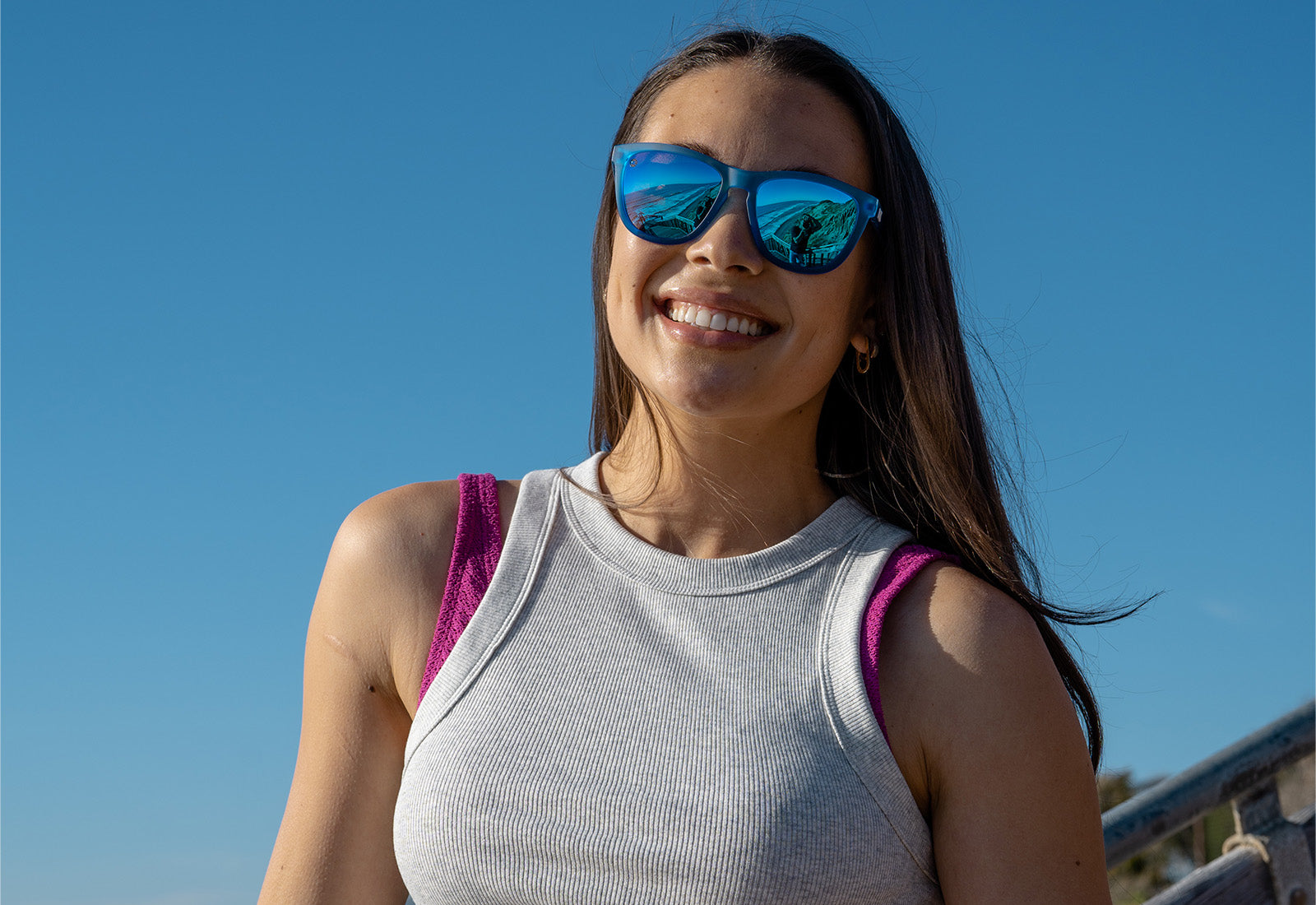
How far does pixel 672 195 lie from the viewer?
7.25ft

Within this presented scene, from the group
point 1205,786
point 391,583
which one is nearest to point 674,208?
point 391,583

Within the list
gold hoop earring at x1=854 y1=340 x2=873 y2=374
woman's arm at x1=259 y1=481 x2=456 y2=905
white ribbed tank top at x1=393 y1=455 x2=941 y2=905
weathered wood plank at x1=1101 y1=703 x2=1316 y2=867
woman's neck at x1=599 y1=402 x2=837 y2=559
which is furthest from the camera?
weathered wood plank at x1=1101 y1=703 x2=1316 y2=867

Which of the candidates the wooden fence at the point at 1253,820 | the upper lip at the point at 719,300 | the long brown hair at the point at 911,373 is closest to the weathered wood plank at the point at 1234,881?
the wooden fence at the point at 1253,820

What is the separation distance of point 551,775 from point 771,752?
340 millimetres

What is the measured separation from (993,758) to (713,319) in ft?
2.80

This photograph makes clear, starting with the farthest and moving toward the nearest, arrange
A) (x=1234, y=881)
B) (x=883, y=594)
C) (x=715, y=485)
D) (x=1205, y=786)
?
(x=1234, y=881) → (x=1205, y=786) → (x=715, y=485) → (x=883, y=594)

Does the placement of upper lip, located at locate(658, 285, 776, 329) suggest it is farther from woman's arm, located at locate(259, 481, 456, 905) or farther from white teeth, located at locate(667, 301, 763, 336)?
woman's arm, located at locate(259, 481, 456, 905)

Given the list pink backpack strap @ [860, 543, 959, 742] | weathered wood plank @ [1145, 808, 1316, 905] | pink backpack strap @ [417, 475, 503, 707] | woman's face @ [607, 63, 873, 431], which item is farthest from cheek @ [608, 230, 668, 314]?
weathered wood plank @ [1145, 808, 1316, 905]

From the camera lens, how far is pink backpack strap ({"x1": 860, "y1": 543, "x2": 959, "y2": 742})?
205cm

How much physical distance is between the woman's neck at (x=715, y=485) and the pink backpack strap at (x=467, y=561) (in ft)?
0.81

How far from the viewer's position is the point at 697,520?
7.66 feet

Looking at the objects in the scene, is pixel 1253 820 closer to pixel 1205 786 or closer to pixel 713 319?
pixel 1205 786

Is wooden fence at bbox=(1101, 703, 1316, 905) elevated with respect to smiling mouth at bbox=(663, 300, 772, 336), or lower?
lower

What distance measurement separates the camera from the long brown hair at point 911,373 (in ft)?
7.70
